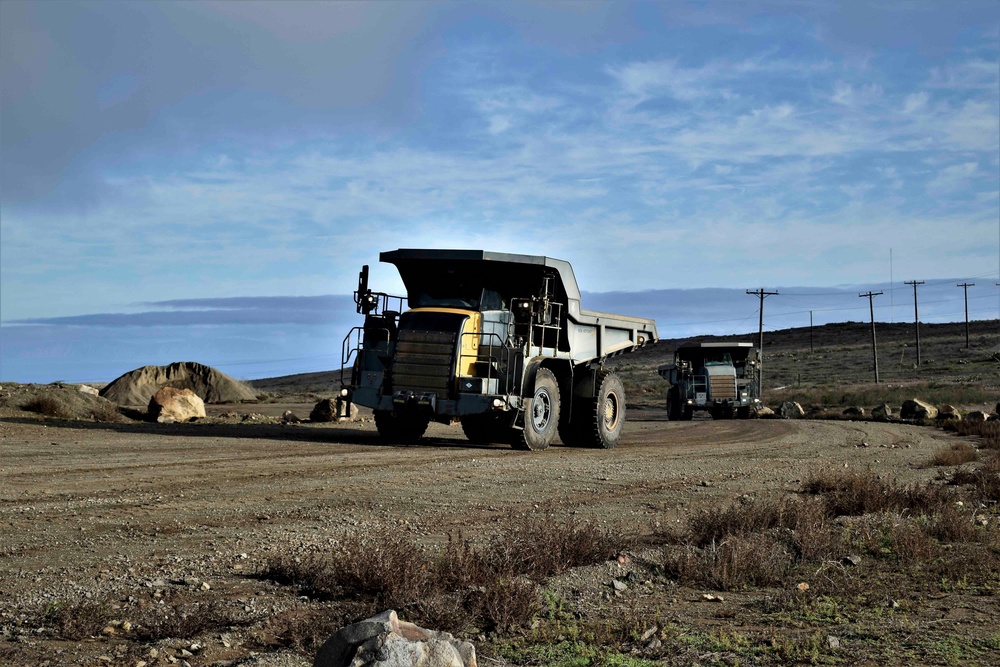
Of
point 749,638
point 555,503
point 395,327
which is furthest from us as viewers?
point 395,327

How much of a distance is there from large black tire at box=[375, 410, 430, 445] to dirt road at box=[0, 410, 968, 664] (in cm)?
45

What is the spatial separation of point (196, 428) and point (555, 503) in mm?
13168

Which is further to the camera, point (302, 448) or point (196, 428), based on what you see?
point (196, 428)

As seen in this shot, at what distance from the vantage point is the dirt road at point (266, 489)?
741cm

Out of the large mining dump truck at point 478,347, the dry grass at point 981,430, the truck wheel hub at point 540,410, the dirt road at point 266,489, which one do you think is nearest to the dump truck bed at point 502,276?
the large mining dump truck at point 478,347

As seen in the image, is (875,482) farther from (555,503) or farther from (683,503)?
(555,503)

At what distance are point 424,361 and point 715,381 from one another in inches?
887

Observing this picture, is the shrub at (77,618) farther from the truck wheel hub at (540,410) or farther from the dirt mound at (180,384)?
the dirt mound at (180,384)

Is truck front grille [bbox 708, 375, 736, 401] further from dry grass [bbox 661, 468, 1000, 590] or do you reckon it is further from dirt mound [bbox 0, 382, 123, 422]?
dry grass [bbox 661, 468, 1000, 590]

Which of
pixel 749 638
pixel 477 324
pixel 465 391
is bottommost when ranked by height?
pixel 749 638

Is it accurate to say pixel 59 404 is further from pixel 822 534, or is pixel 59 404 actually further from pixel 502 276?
pixel 822 534

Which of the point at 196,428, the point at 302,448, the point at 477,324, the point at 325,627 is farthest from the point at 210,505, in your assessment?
the point at 196,428

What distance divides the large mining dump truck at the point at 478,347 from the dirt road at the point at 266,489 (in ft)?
2.79

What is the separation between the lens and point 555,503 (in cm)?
1136
